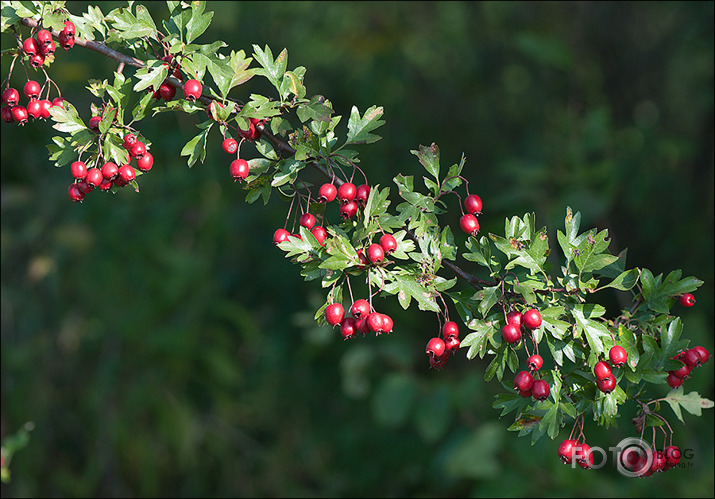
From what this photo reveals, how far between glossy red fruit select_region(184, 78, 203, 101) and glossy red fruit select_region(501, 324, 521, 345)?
473 millimetres

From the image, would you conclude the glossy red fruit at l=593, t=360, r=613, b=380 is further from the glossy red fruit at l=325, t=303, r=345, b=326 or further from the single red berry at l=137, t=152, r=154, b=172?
the single red berry at l=137, t=152, r=154, b=172

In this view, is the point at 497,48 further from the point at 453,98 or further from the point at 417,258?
the point at 417,258

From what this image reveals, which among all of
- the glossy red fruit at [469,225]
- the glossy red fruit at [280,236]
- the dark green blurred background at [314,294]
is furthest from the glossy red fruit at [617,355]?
the dark green blurred background at [314,294]

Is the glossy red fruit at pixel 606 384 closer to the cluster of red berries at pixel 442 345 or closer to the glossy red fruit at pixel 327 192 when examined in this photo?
the cluster of red berries at pixel 442 345

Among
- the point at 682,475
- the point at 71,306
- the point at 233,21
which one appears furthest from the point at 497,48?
the point at 71,306

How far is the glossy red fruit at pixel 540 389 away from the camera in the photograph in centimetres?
80

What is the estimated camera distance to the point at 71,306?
269 centimetres

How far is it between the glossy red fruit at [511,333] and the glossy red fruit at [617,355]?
0.12 m

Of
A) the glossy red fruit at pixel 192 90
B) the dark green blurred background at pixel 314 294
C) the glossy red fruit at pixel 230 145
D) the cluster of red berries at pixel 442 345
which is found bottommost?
the dark green blurred background at pixel 314 294

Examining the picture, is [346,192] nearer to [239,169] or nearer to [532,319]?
[239,169]

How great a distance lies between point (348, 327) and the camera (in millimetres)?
825

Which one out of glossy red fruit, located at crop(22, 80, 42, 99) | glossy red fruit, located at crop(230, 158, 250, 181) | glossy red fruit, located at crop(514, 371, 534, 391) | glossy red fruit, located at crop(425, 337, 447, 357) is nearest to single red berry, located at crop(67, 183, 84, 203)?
glossy red fruit, located at crop(22, 80, 42, 99)

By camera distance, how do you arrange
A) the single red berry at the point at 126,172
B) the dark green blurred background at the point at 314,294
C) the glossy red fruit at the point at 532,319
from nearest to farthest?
the glossy red fruit at the point at 532,319 → the single red berry at the point at 126,172 → the dark green blurred background at the point at 314,294

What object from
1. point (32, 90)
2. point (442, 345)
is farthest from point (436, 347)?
point (32, 90)
